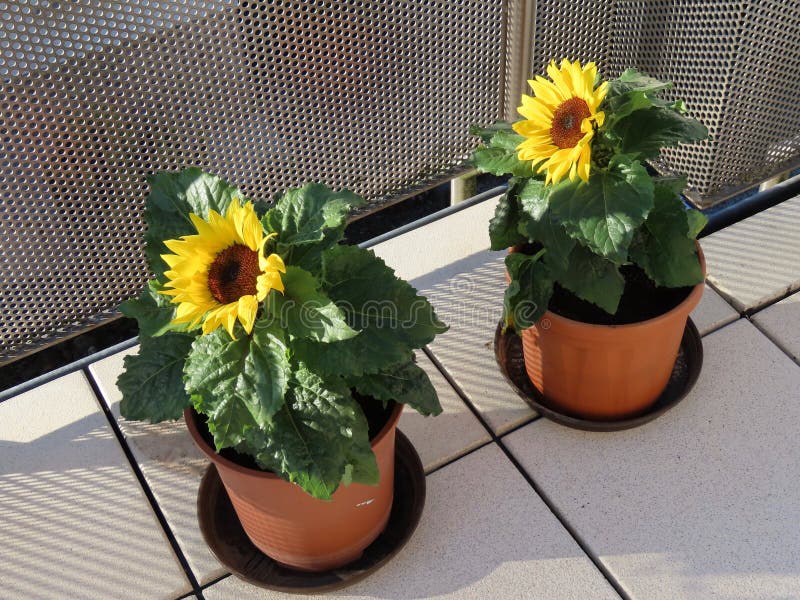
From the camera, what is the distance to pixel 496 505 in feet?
6.94

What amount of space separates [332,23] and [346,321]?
3.30 ft

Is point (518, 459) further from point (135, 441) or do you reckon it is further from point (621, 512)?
point (135, 441)

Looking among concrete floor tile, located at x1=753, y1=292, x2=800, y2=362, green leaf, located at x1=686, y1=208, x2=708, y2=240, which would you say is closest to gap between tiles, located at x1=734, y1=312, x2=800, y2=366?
concrete floor tile, located at x1=753, y1=292, x2=800, y2=362

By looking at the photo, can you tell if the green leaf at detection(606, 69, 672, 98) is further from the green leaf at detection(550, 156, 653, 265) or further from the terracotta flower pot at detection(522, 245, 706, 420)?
the terracotta flower pot at detection(522, 245, 706, 420)

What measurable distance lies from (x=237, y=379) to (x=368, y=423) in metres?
0.46

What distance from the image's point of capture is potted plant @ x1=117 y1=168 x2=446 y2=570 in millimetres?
1399

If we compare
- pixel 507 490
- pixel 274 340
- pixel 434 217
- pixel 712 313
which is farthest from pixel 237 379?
pixel 712 313

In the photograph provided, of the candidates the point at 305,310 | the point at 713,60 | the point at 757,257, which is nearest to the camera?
the point at 305,310

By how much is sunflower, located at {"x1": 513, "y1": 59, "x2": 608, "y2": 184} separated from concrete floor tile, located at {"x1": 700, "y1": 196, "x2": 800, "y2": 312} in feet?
3.55

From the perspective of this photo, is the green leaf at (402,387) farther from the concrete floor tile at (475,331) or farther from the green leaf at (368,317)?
the concrete floor tile at (475,331)

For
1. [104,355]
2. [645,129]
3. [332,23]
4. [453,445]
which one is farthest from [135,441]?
[645,129]

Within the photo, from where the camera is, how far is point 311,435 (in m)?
1.59

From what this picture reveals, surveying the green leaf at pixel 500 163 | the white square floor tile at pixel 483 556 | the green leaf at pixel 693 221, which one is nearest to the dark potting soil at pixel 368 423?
the white square floor tile at pixel 483 556

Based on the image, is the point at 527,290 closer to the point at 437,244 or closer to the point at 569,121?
the point at 569,121
